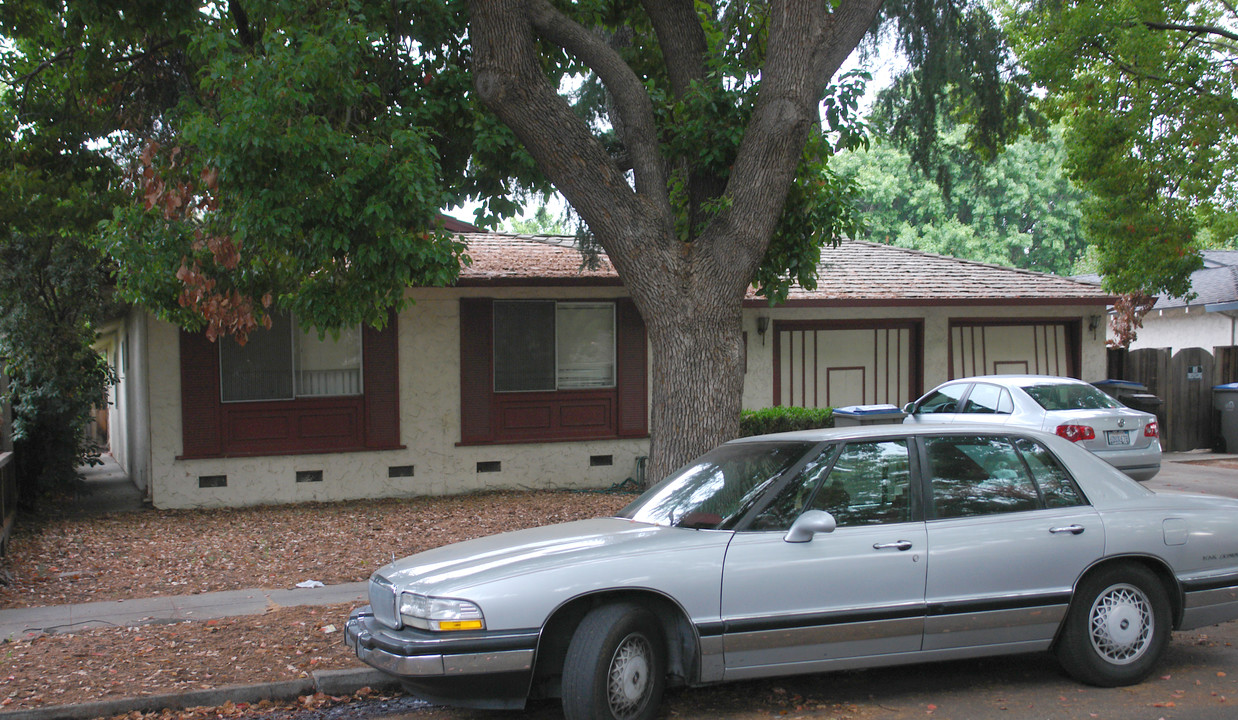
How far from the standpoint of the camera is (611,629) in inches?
183

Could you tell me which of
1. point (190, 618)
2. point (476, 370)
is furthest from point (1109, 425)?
point (190, 618)

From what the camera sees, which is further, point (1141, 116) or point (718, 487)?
point (1141, 116)

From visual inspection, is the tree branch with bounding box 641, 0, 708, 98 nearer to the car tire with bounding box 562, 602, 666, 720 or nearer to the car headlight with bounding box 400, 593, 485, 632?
the car tire with bounding box 562, 602, 666, 720

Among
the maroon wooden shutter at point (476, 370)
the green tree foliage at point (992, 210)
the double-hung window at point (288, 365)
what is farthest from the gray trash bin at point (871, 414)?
the green tree foliage at point (992, 210)

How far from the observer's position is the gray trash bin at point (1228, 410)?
1672 cm

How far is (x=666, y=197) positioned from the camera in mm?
7887

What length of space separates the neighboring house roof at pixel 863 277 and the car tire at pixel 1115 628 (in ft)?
30.4

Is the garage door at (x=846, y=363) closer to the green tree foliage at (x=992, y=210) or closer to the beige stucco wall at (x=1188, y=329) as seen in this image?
the beige stucco wall at (x=1188, y=329)

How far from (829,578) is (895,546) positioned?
0.42 metres

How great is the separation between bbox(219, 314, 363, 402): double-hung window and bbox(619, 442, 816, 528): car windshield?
26.5 ft

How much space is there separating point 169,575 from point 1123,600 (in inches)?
302

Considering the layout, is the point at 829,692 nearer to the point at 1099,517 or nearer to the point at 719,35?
the point at 1099,517

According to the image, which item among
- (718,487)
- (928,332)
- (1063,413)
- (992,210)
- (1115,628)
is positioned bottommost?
(1115,628)

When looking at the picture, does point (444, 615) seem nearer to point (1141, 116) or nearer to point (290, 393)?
point (290, 393)
